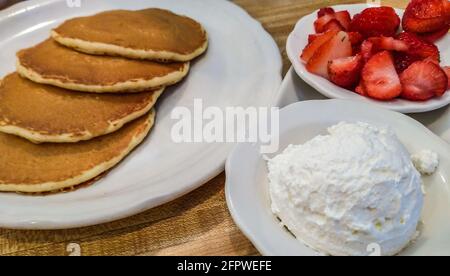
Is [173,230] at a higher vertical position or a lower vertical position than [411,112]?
lower

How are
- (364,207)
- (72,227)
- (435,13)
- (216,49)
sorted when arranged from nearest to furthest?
(364,207), (72,227), (435,13), (216,49)

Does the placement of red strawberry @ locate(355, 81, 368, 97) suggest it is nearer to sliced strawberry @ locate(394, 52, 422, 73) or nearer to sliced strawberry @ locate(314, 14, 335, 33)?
sliced strawberry @ locate(394, 52, 422, 73)

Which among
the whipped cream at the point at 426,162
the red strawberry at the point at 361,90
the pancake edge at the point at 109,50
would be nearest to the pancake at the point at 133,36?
the pancake edge at the point at 109,50

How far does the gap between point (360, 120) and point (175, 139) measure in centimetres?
57

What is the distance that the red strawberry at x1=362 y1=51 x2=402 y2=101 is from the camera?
1312 millimetres

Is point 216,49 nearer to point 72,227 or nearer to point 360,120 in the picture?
point 360,120

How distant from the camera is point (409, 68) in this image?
1.34 m

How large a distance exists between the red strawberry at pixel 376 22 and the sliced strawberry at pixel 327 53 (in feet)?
0.43

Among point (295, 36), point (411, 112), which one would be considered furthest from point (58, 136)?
point (411, 112)

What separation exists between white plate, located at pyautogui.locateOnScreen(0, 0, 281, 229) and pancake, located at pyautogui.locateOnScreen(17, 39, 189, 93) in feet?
0.37

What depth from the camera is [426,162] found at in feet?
3.64

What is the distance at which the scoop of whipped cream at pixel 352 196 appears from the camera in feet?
3.19

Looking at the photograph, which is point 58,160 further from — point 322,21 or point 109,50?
point 322,21

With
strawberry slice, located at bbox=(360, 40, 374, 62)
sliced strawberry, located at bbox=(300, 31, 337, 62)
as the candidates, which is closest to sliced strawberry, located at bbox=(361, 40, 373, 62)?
strawberry slice, located at bbox=(360, 40, 374, 62)
